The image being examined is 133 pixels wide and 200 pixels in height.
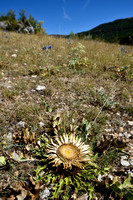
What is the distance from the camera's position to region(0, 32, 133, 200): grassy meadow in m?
1.40

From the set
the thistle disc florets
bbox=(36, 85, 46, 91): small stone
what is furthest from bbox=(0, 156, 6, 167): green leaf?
bbox=(36, 85, 46, 91): small stone

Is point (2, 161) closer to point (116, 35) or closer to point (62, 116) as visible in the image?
point (62, 116)

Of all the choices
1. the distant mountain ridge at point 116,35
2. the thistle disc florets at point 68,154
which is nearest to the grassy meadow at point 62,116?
the thistle disc florets at point 68,154

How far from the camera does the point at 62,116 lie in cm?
214

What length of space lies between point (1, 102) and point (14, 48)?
388 centimetres

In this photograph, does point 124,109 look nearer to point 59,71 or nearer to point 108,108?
point 108,108

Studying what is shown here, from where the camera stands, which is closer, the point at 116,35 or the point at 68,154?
the point at 68,154

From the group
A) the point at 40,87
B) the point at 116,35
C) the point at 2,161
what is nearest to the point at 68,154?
the point at 2,161

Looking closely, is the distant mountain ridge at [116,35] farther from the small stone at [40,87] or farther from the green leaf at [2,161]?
the green leaf at [2,161]

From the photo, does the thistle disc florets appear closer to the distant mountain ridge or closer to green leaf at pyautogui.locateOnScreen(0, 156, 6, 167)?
green leaf at pyautogui.locateOnScreen(0, 156, 6, 167)

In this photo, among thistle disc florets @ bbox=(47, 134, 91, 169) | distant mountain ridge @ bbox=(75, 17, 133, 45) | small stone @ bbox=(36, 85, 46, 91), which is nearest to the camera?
thistle disc florets @ bbox=(47, 134, 91, 169)

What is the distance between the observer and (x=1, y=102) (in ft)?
7.70

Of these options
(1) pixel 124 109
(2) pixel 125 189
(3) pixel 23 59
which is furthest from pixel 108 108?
(3) pixel 23 59

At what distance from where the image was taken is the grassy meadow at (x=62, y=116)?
140 cm
